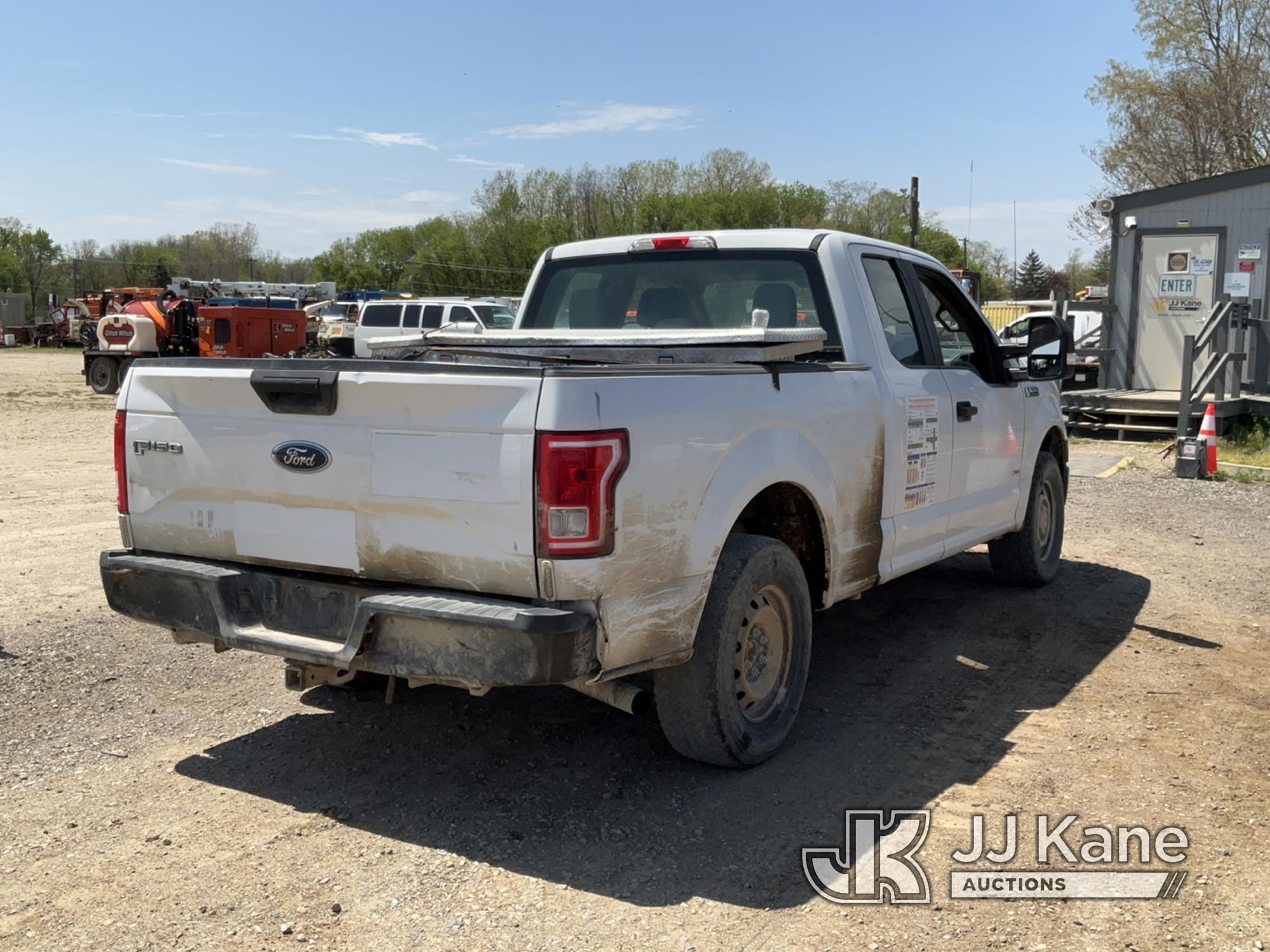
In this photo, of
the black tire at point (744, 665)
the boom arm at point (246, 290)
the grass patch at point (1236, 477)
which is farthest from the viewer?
the boom arm at point (246, 290)

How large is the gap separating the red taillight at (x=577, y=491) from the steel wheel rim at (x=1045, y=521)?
14.4ft

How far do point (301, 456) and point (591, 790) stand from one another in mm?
1568

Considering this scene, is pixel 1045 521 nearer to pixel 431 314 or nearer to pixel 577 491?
pixel 577 491

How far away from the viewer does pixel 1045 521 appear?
7.29 metres

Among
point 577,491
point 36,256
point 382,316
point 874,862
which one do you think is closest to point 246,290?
point 382,316

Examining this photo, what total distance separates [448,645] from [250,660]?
8.43ft

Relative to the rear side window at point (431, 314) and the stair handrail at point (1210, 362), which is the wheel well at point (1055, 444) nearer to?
the stair handrail at point (1210, 362)

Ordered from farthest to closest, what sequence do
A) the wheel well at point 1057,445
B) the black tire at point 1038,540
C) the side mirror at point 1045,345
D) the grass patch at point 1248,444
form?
the grass patch at point 1248,444
the wheel well at point 1057,445
the black tire at point 1038,540
the side mirror at point 1045,345

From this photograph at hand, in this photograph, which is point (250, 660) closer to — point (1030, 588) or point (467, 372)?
point (467, 372)

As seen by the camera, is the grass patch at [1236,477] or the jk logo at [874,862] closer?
the jk logo at [874,862]

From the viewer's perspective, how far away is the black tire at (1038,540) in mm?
6980

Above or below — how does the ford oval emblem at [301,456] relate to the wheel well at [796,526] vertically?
above

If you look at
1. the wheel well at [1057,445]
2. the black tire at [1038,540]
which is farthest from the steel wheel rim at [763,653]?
the wheel well at [1057,445]

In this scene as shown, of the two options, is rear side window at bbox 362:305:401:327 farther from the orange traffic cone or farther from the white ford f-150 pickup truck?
the white ford f-150 pickup truck
